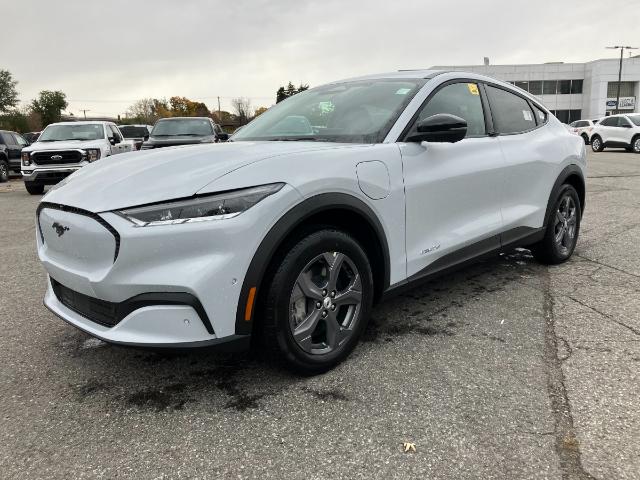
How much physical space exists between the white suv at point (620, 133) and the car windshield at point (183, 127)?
18.3 meters

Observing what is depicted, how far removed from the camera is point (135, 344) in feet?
7.58

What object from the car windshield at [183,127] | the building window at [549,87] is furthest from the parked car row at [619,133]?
the building window at [549,87]

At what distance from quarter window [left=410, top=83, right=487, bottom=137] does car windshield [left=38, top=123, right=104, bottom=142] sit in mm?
11273

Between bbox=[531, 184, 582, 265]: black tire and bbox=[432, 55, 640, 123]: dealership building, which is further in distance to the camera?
bbox=[432, 55, 640, 123]: dealership building

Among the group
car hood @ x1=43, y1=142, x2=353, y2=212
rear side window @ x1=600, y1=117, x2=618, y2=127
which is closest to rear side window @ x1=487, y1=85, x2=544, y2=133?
car hood @ x1=43, y1=142, x2=353, y2=212

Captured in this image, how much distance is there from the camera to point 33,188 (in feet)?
42.0

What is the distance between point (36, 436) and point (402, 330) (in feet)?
6.91

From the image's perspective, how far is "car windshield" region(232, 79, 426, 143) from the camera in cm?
322

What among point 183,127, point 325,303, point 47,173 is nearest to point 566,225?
point 325,303

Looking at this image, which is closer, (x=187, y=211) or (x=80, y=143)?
(x=187, y=211)

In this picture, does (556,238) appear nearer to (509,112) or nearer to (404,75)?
(509,112)

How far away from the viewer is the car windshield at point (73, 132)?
12867 millimetres

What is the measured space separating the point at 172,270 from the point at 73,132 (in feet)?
40.7

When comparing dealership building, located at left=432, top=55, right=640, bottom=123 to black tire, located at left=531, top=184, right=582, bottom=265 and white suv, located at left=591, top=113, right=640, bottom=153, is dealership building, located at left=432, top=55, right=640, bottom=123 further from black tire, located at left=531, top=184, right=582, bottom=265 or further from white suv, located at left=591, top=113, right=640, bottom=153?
black tire, located at left=531, top=184, right=582, bottom=265
